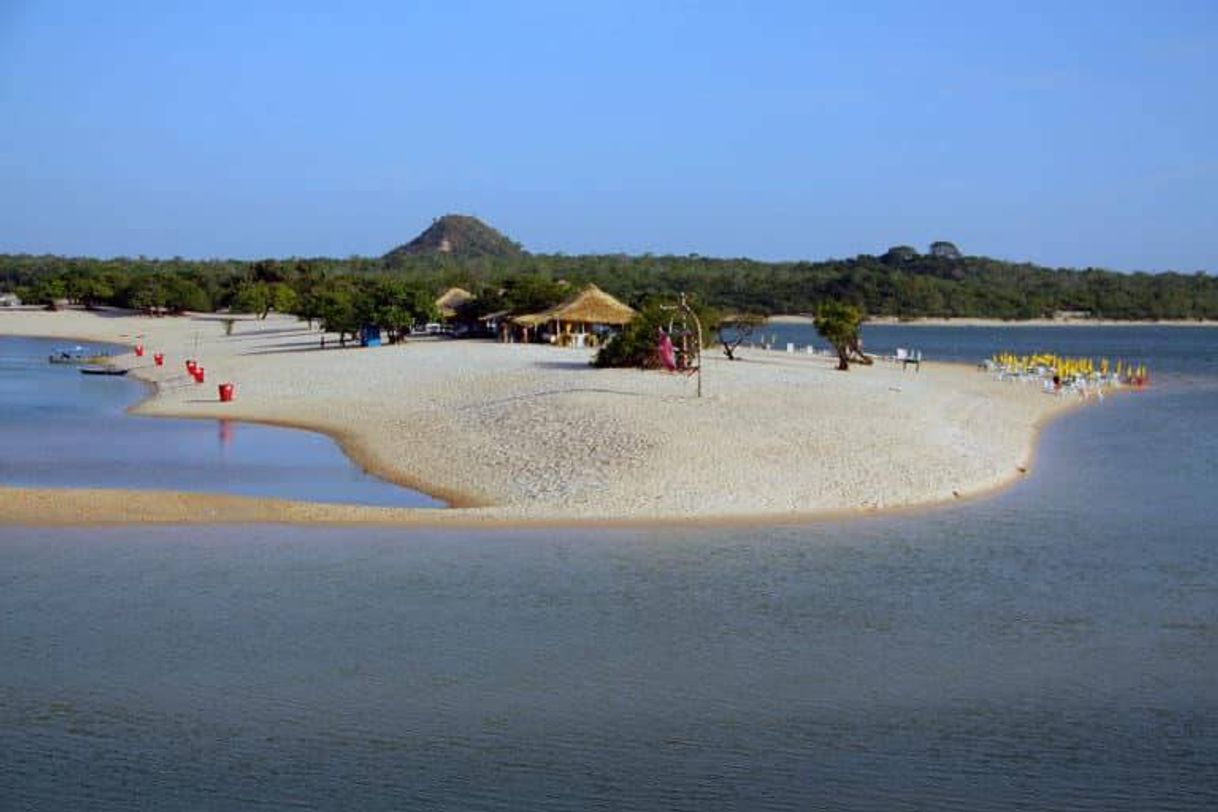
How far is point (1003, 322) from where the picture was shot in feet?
376

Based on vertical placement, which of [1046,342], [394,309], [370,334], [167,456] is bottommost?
[167,456]

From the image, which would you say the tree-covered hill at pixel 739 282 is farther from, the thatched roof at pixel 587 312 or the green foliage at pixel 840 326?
the green foliage at pixel 840 326

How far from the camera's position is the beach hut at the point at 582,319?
1786 inches

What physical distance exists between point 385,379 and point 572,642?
22957 millimetres

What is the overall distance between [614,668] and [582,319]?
35.3 metres

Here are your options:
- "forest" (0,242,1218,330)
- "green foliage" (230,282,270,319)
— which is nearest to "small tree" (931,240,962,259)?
"forest" (0,242,1218,330)

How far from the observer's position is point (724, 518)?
55.0ft

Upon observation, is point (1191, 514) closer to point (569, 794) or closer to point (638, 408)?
point (638, 408)

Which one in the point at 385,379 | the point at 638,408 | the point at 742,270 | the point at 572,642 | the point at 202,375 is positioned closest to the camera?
the point at 572,642

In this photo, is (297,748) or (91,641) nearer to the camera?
(297,748)

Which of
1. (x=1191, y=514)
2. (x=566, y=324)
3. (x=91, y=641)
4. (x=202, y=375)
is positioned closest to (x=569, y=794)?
(x=91, y=641)

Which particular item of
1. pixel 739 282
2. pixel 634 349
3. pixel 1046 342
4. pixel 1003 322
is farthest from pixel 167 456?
pixel 1003 322

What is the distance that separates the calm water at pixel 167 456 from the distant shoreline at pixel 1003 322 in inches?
3112

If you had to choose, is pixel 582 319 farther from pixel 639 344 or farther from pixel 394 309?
pixel 639 344
